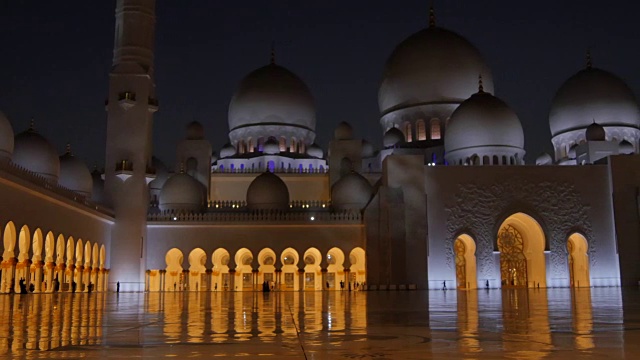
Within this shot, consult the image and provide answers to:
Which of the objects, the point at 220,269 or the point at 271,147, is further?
the point at 271,147

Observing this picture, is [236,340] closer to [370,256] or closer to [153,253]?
[370,256]

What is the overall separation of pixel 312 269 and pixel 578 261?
8487mm

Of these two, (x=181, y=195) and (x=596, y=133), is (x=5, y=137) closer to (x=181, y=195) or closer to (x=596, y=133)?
(x=181, y=195)

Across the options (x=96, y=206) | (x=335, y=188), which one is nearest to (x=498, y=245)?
(x=335, y=188)

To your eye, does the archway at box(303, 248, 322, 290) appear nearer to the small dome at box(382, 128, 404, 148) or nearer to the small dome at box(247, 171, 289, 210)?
the small dome at box(247, 171, 289, 210)

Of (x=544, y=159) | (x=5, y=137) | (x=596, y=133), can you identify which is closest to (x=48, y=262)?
(x=5, y=137)

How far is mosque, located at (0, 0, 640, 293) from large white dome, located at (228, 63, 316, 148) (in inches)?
66.4

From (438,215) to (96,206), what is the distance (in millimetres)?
9655

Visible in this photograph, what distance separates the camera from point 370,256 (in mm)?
19688

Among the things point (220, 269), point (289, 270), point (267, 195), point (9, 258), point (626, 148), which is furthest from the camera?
point (626, 148)

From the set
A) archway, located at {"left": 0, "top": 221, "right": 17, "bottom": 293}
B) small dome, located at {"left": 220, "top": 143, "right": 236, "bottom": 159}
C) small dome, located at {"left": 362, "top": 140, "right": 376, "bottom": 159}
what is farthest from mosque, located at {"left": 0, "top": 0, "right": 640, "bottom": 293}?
small dome, located at {"left": 362, "top": 140, "right": 376, "bottom": 159}

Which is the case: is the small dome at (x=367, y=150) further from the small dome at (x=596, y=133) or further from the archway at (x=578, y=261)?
the archway at (x=578, y=261)

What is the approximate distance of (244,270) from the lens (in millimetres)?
22734

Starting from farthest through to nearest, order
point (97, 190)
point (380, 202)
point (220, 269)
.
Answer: point (97, 190), point (220, 269), point (380, 202)
